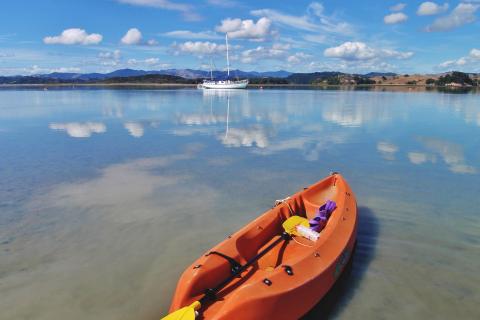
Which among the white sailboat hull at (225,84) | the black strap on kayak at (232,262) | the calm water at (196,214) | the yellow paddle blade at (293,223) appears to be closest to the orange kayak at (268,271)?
the black strap on kayak at (232,262)

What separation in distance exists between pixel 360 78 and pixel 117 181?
189 metres

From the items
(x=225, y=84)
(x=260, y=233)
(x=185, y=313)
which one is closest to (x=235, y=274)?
(x=185, y=313)

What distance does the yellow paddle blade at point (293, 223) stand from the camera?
25.6 feet

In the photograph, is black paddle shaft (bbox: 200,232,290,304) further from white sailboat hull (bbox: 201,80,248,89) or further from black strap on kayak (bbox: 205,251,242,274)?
white sailboat hull (bbox: 201,80,248,89)

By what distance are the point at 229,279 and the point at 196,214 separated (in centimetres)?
443

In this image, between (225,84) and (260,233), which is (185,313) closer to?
(260,233)

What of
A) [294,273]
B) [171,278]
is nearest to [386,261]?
[294,273]

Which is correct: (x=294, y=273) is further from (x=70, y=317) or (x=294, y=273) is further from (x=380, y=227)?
(x=380, y=227)

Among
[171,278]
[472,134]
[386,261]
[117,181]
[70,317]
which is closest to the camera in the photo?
[70,317]

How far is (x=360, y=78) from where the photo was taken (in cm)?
18525

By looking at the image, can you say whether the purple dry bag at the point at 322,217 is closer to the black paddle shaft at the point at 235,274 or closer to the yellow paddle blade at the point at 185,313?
the black paddle shaft at the point at 235,274

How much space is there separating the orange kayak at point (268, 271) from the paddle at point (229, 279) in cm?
3

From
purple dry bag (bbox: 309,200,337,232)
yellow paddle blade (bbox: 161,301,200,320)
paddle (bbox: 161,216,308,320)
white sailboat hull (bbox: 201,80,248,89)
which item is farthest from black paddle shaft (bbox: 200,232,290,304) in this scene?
white sailboat hull (bbox: 201,80,248,89)

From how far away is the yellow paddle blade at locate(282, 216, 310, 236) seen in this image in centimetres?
781
